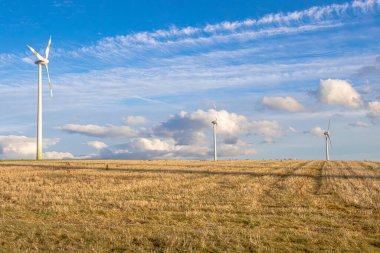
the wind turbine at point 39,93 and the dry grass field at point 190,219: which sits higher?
the wind turbine at point 39,93

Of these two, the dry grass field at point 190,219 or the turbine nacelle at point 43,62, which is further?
the turbine nacelle at point 43,62

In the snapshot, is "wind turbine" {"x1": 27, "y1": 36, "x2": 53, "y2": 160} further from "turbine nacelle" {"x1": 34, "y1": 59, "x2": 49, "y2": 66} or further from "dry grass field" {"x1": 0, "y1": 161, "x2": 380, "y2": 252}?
"dry grass field" {"x1": 0, "y1": 161, "x2": 380, "y2": 252}

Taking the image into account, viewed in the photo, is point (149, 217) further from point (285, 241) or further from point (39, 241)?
point (285, 241)

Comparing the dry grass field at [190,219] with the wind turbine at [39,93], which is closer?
the dry grass field at [190,219]

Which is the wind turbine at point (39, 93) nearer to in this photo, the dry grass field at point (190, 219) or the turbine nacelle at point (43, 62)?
the turbine nacelle at point (43, 62)

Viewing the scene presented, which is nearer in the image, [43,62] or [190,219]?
[190,219]

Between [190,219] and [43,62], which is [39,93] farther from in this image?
[190,219]

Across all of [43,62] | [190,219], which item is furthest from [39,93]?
[190,219]

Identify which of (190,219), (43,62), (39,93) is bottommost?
(190,219)

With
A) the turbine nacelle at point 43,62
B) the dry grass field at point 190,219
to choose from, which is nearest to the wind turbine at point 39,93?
the turbine nacelle at point 43,62

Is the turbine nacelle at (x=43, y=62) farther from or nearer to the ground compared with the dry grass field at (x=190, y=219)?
farther from the ground

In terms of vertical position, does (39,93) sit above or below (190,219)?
above

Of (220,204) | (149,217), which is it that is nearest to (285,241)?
(149,217)

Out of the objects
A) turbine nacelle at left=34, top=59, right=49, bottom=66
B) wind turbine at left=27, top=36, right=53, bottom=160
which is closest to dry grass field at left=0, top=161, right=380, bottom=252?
wind turbine at left=27, top=36, right=53, bottom=160
